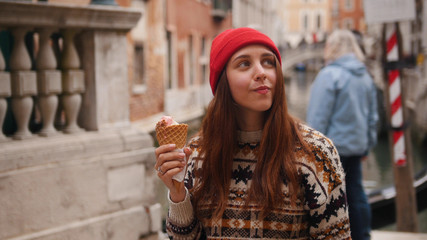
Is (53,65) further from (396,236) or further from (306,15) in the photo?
(306,15)

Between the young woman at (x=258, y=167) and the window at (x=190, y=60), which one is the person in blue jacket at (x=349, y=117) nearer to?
the young woman at (x=258, y=167)

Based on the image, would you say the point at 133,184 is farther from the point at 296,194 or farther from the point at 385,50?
the point at 385,50

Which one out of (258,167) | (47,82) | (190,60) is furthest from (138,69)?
(258,167)

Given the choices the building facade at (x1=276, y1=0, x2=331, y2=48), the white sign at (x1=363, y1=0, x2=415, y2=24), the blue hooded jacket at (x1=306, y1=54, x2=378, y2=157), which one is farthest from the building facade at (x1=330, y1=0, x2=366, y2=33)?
the blue hooded jacket at (x1=306, y1=54, x2=378, y2=157)

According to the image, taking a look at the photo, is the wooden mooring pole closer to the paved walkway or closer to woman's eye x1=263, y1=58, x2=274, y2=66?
the paved walkway

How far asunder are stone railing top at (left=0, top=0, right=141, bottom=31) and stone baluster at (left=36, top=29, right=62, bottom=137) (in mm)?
92

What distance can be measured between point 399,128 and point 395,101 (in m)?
0.24

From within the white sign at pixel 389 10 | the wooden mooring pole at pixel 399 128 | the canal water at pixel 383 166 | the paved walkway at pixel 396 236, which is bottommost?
the canal water at pixel 383 166

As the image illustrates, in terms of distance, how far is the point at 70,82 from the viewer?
2.88 metres

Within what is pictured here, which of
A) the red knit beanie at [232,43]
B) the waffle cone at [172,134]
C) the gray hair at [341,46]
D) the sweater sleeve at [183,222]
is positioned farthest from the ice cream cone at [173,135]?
the gray hair at [341,46]

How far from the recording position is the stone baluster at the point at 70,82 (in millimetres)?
2869

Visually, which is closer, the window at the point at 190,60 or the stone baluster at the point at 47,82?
the stone baluster at the point at 47,82

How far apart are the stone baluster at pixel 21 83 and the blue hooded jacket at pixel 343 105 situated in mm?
1957

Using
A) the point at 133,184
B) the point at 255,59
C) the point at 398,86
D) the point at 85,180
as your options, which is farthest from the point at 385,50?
the point at 255,59
